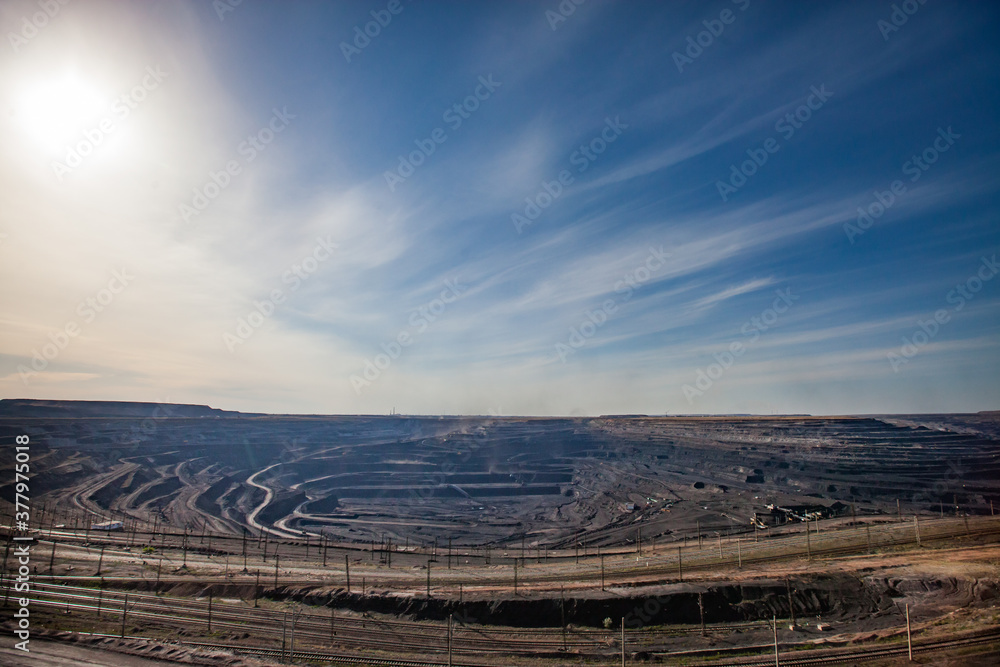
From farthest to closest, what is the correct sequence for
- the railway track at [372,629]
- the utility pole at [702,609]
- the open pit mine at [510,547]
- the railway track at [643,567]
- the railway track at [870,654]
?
the railway track at [643,567] → the utility pole at [702,609] → the railway track at [372,629] → the open pit mine at [510,547] → the railway track at [870,654]

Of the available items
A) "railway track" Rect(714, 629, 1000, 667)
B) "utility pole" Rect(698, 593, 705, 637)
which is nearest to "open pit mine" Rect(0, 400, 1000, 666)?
"railway track" Rect(714, 629, 1000, 667)

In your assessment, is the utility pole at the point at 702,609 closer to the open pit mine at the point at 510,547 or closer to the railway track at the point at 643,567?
the open pit mine at the point at 510,547

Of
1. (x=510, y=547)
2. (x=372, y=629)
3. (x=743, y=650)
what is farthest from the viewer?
(x=510, y=547)

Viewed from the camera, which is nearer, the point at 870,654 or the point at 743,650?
the point at 870,654

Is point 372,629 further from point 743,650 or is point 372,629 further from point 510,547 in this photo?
point 510,547

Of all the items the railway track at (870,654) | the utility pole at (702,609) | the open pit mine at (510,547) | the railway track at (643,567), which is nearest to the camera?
the railway track at (870,654)

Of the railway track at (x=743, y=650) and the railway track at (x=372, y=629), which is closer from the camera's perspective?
the railway track at (x=743, y=650)

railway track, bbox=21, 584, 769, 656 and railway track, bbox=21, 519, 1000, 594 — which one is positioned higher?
railway track, bbox=21, 519, 1000, 594

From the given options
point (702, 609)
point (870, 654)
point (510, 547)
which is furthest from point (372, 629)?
point (510, 547)

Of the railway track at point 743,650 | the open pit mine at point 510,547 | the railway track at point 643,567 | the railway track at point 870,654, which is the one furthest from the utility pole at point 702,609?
the railway track at point 643,567

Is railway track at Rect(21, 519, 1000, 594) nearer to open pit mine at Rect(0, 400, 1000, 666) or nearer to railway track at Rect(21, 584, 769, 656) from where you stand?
open pit mine at Rect(0, 400, 1000, 666)

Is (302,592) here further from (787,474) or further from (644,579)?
(787,474)
